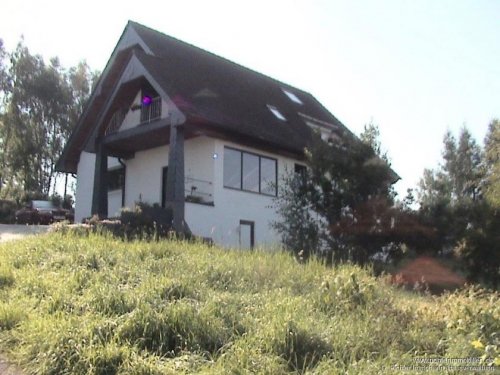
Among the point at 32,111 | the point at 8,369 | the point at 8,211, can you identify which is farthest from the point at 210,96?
the point at 32,111

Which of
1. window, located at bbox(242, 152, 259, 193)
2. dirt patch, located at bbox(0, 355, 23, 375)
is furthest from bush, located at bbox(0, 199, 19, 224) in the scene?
dirt patch, located at bbox(0, 355, 23, 375)

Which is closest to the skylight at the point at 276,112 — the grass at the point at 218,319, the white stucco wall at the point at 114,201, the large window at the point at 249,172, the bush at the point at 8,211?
the large window at the point at 249,172

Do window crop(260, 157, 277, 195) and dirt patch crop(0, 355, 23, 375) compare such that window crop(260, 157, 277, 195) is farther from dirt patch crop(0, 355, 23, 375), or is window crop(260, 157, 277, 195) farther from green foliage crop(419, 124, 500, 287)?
dirt patch crop(0, 355, 23, 375)

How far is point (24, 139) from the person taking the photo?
38.0 metres

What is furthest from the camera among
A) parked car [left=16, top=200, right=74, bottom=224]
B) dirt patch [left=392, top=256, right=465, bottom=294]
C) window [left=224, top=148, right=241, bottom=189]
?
parked car [left=16, top=200, right=74, bottom=224]

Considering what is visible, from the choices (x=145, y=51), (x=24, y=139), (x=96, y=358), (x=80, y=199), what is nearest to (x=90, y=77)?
(x=24, y=139)

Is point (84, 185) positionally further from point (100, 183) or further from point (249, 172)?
point (249, 172)

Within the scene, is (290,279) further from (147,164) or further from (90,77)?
(90,77)

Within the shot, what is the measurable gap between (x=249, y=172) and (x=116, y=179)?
251 inches

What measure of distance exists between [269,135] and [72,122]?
2366 cm

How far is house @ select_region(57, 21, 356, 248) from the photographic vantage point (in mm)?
17938

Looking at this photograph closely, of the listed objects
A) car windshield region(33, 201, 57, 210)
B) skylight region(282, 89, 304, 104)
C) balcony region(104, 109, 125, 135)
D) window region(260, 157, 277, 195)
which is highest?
skylight region(282, 89, 304, 104)

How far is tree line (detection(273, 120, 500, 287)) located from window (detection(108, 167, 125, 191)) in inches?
384

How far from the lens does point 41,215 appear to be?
85.1ft
